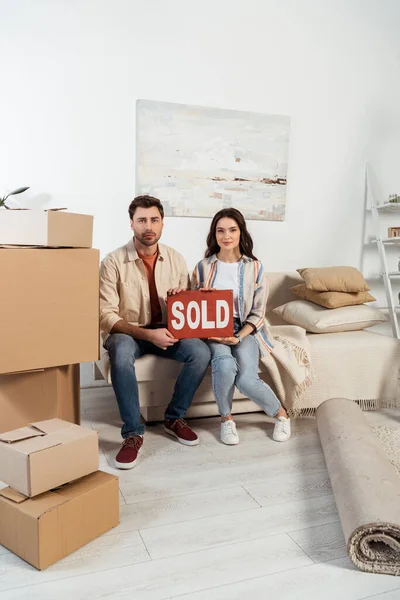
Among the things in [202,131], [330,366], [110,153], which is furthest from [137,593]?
[202,131]

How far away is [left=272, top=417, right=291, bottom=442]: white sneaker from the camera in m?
2.21

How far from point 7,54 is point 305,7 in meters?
1.85

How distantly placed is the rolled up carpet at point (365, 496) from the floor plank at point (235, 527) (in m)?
0.11

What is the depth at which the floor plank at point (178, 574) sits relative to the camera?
123cm

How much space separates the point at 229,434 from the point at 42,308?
96cm

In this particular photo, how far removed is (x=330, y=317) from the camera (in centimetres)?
269

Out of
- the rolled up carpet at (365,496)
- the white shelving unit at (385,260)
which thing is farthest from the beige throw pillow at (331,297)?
the rolled up carpet at (365,496)

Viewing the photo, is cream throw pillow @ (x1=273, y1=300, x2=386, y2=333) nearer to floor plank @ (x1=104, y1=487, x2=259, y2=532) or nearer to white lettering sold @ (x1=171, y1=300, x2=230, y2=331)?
white lettering sold @ (x1=171, y1=300, x2=230, y2=331)

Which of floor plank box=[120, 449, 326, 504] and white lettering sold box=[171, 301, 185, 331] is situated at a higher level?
white lettering sold box=[171, 301, 185, 331]

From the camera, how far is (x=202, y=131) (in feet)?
10.4

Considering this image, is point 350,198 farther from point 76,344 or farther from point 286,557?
point 286,557

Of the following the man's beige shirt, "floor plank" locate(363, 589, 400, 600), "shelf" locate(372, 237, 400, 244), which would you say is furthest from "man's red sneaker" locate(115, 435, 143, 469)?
"shelf" locate(372, 237, 400, 244)

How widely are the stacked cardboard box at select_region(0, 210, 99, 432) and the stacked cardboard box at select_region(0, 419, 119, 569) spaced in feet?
0.90

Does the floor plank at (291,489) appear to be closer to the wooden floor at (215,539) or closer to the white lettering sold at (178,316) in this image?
the wooden floor at (215,539)
